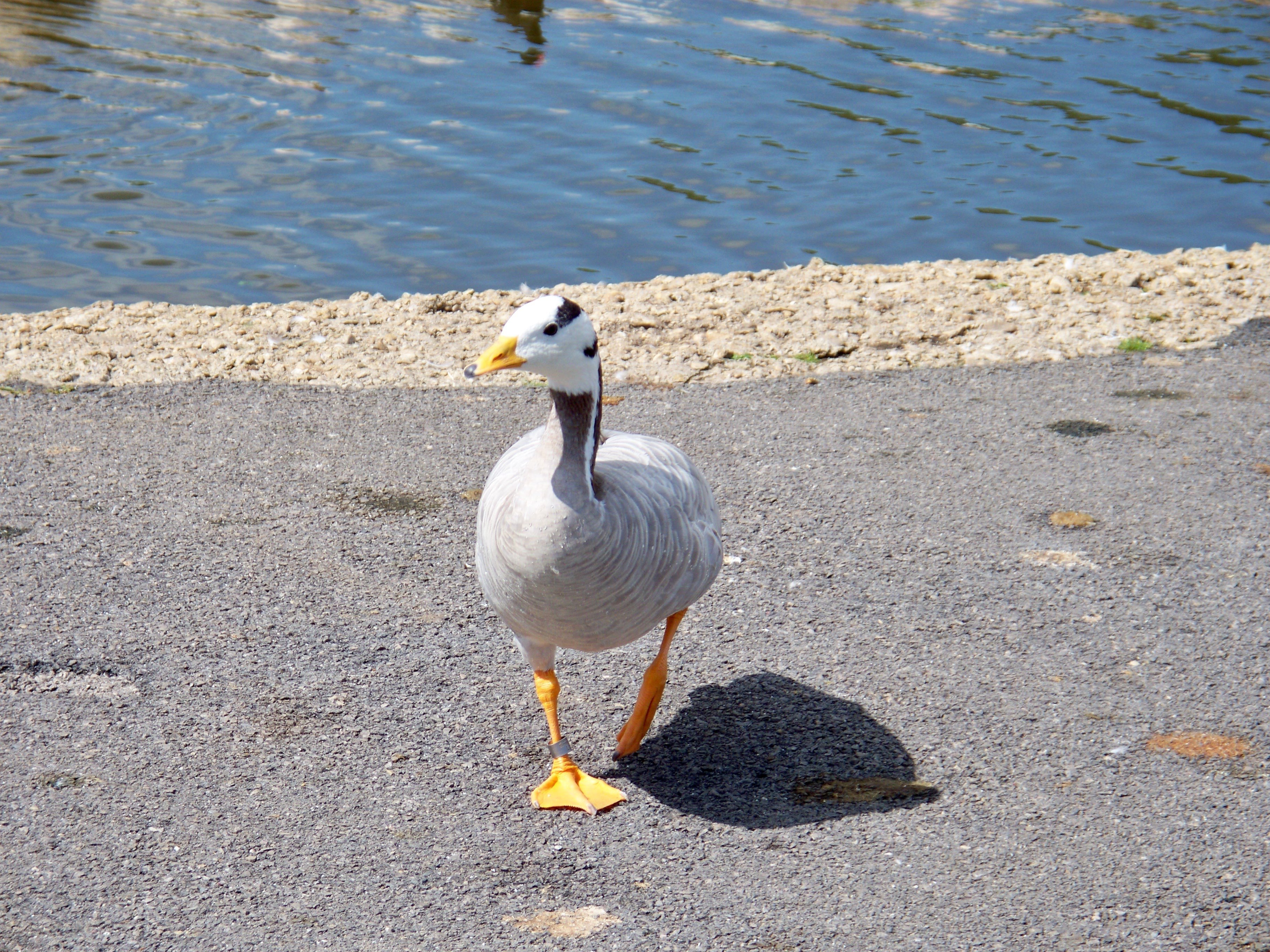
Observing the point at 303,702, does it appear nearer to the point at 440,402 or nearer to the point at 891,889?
the point at 891,889

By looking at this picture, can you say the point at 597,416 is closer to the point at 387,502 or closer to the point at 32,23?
the point at 387,502

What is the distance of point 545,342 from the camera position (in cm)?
345

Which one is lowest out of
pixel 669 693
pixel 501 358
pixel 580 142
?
pixel 669 693

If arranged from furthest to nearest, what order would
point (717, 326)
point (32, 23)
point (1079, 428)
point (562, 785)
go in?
point (32, 23)
point (717, 326)
point (1079, 428)
point (562, 785)

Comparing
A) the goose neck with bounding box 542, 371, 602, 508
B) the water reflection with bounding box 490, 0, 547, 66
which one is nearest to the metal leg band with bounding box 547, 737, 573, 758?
the goose neck with bounding box 542, 371, 602, 508

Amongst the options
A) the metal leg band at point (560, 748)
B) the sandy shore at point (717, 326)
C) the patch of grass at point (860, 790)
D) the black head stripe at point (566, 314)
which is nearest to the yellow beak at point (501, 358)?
the black head stripe at point (566, 314)

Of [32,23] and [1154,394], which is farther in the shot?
[32,23]

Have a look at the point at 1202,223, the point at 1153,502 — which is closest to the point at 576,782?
the point at 1153,502

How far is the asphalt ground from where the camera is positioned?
3.51 m

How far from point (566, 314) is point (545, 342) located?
4.3 inches

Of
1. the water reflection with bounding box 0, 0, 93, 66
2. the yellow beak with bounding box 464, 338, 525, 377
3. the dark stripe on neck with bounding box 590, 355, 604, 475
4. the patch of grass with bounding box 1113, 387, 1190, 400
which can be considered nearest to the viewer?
the yellow beak with bounding box 464, 338, 525, 377

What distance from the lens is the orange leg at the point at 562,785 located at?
156 inches

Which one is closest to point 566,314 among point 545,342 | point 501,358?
point 545,342

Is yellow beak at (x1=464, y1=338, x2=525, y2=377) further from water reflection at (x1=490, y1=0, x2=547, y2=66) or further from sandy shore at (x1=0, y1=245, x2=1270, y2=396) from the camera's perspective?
water reflection at (x1=490, y1=0, x2=547, y2=66)
